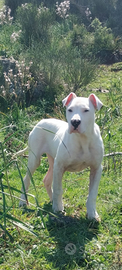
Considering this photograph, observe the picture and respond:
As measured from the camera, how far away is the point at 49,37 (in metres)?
14.4

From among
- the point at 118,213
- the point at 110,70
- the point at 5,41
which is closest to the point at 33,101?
the point at 5,41

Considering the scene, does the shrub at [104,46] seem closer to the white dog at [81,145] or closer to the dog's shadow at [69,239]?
the white dog at [81,145]

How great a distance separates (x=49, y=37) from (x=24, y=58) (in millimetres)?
3639

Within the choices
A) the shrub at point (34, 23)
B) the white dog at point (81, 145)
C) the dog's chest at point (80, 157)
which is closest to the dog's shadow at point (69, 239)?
the white dog at point (81, 145)

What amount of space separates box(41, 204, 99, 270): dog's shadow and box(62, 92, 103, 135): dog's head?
1012 millimetres

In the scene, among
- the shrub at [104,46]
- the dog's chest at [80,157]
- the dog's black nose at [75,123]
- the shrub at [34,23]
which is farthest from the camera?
the shrub at [104,46]

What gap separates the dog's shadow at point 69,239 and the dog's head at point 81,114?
3.32 ft

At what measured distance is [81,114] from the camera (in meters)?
4.29

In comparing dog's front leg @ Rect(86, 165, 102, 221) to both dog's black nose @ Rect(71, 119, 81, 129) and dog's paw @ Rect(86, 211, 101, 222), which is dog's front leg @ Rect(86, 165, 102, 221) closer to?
dog's paw @ Rect(86, 211, 101, 222)

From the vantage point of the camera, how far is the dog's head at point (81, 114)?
4.21 meters

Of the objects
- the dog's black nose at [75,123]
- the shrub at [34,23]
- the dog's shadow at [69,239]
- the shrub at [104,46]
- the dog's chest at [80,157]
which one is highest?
the shrub at [34,23]

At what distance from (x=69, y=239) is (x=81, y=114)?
1.43 meters

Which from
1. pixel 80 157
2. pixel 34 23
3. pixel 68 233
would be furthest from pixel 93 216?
pixel 34 23

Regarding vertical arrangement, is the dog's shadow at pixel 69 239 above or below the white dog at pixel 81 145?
below
